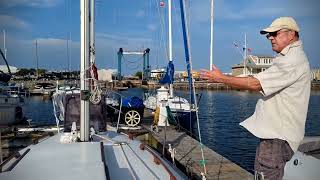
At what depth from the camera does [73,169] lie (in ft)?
13.8

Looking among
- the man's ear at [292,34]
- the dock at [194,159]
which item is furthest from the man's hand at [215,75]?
the dock at [194,159]

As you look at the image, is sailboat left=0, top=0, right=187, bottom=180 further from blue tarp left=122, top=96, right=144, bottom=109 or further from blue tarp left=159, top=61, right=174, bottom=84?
blue tarp left=159, top=61, right=174, bottom=84

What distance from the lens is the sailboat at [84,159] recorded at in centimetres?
411

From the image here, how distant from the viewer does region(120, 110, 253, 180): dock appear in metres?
9.62

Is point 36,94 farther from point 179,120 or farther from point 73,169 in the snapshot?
point 73,169

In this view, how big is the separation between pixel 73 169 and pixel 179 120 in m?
16.7

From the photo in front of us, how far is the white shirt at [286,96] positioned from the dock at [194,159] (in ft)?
18.3

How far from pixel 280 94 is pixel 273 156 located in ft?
1.83

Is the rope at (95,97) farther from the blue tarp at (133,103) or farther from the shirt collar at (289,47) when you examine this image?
the blue tarp at (133,103)

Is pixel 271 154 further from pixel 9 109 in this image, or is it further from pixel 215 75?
pixel 9 109

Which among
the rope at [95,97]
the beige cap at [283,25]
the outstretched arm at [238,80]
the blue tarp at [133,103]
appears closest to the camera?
the outstretched arm at [238,80]

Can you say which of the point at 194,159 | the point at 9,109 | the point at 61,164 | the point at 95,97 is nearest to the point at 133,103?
the point at 9,109

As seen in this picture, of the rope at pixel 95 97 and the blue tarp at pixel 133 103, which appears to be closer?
the rope at pixel 95 97

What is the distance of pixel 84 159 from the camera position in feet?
15.0
